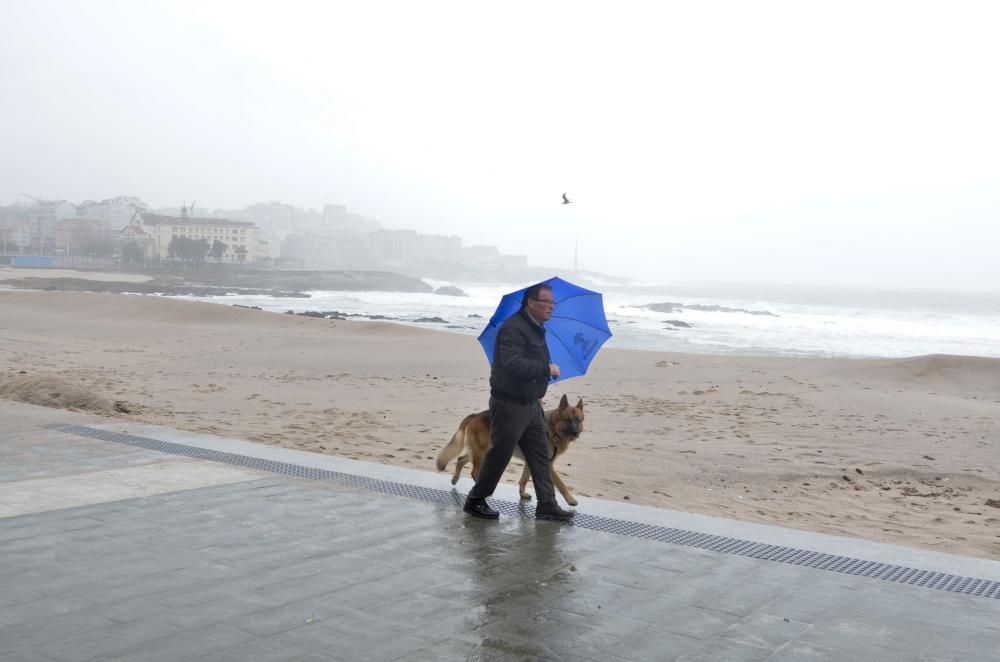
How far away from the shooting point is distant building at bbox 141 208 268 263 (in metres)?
137

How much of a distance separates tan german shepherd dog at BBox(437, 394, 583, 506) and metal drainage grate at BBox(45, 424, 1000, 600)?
231 millimetres

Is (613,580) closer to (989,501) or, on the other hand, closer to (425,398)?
(989,501)

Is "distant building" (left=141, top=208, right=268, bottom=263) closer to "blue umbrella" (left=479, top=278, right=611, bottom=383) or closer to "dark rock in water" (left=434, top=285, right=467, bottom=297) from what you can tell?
"dark rock in water" (left=434, top=285, right=467, bottom=297)

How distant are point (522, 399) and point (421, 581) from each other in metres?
1.64

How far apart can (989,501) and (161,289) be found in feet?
214

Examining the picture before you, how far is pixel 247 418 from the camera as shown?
459 inches

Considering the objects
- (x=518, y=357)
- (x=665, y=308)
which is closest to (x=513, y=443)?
(x=518, y=357)

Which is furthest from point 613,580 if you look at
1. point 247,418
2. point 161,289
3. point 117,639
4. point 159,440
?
point 161,289

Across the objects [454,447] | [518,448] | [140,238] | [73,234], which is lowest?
[454,447]

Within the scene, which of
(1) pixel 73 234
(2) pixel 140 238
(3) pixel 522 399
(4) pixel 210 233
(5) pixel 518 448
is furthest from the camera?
(1) pixel 73 234

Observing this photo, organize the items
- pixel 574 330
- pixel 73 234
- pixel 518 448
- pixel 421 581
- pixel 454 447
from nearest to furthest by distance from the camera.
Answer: pixel 421 581
pixel 518 448
pixel 574 330
pixel 454 447
pixel 73 234

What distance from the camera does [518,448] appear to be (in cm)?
625

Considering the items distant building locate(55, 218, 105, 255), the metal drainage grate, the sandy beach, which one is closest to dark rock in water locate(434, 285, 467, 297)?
the sandy beach

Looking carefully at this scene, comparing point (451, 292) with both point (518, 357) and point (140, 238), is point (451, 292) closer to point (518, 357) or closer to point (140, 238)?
point (140, 238)
